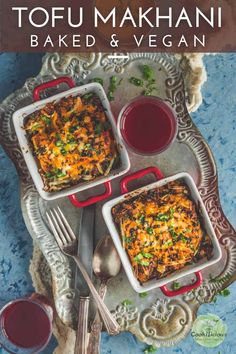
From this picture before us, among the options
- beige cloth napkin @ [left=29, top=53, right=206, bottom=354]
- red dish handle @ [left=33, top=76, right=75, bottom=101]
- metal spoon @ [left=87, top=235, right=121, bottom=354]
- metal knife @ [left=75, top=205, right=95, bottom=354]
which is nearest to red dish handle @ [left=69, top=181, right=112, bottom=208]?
metal knife @ [left=75, top=205, right=95, bottom=354]

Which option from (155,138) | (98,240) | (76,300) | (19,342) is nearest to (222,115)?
(155,138)

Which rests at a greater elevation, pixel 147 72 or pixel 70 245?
pixel 147 72

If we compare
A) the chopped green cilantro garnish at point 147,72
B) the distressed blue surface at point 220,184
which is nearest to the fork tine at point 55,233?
the distressed blue surface at point 220,184

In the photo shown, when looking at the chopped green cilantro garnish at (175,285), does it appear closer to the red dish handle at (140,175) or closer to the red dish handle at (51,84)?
the red dish handle at (140,175)

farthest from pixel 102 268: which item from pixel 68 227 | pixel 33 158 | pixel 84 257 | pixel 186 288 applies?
pixel 33 158

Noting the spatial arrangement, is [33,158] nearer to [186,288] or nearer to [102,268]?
[102,268]

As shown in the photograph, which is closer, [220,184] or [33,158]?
[33,158]
